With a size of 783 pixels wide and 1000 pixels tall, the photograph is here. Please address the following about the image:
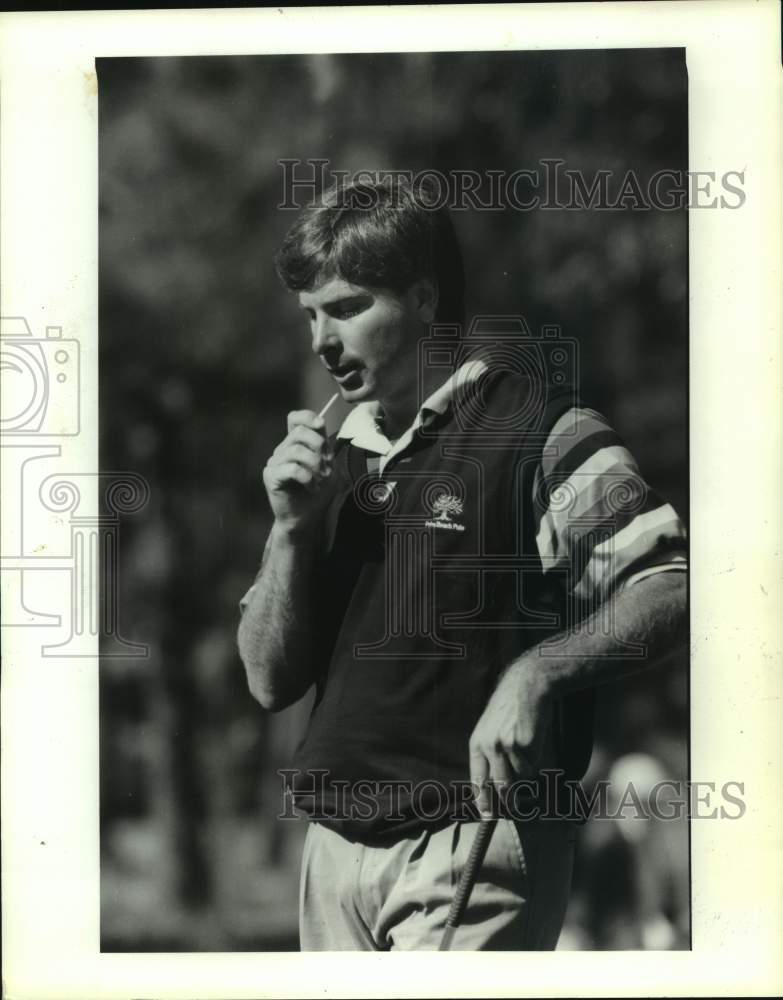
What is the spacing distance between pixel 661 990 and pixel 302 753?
3.42 ft

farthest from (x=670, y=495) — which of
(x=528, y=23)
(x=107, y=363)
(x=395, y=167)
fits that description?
(x=107, y=363)

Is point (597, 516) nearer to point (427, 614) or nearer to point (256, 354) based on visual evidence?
point (427, 614)

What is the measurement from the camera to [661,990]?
257 cm

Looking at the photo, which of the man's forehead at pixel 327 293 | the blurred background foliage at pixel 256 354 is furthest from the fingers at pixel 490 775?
the man's forehead at pixel 327 293

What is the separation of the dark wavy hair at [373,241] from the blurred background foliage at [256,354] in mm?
51

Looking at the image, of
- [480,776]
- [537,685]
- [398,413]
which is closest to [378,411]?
[398,413]

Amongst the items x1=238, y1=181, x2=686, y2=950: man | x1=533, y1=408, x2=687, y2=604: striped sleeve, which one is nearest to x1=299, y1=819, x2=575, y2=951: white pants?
x1=238, y1=181, x2=686, y2=950: man

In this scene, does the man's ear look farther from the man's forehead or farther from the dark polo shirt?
the dark polo shirt

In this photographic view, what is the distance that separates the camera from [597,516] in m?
2.53

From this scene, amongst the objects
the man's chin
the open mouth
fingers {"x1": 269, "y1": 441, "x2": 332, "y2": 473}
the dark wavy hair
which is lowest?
fingers {"x1": 269, "y1": 441, "x2": 332, "y2": 473}

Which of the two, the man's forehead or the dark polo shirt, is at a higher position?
the man's forehead

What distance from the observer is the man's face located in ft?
8.41

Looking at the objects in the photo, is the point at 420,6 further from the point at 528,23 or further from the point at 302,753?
the point at 302,753

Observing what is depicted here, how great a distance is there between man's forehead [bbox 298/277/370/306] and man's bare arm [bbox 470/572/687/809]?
0.97 metres
